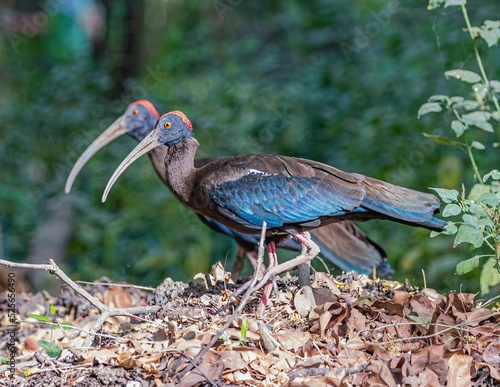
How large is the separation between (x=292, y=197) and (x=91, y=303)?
117 centimetres

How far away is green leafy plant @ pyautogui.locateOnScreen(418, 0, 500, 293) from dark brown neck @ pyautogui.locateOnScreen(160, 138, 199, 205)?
128 centimetres

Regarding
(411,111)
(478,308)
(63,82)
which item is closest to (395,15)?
(411,111)

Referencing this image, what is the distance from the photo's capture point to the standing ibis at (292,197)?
4.49 m

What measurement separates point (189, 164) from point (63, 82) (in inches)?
307

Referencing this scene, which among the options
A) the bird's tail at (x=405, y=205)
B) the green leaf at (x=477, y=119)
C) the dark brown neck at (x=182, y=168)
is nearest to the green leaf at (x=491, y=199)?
the bird's tail at (x=405, y=205)

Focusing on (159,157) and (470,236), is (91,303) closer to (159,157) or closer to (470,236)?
(470,236)

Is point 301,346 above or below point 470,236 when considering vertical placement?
below

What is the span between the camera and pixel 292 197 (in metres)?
4.63

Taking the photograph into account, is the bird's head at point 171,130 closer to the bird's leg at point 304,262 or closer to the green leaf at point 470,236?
the bird's leg at point 304,262

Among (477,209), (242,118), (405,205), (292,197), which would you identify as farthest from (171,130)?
(242,118)

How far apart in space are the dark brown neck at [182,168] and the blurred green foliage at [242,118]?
114 inches

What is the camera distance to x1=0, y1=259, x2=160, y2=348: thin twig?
3926mm

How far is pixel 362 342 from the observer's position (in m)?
3.88

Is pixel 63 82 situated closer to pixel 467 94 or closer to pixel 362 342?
pixel 467 94
